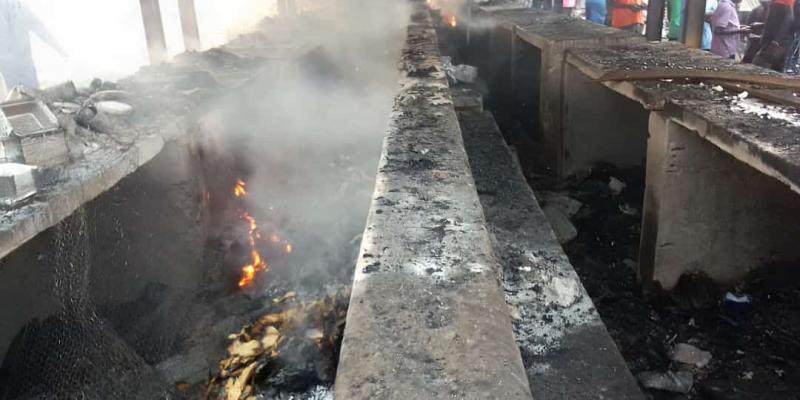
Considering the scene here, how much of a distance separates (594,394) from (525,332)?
516 mm

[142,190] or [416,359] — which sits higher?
[416,359]

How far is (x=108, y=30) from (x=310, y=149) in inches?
453

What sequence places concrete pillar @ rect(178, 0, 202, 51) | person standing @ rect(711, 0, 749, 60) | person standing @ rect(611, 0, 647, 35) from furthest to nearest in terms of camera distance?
person standing @ rect(611, 0, 647, 35), concrete pillar @ rect(178, 0, 202, 51), person standing @ rect(711, 0, 749, 60)

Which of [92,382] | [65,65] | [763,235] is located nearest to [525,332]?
[763,235]

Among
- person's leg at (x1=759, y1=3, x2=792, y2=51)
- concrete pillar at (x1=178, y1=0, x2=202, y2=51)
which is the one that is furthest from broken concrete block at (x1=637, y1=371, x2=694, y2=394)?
concrete pillar at (x1=178, y1=0, x2=202, y2=51)

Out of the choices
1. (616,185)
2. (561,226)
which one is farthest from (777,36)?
(561,226)

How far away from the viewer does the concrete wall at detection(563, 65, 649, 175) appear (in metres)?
6.63

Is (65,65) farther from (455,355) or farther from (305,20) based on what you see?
(455,355)

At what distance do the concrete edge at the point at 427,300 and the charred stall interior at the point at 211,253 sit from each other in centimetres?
108

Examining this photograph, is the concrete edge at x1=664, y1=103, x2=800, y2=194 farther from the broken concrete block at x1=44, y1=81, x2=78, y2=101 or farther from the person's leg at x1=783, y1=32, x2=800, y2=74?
the person's leg at x1=783, y1=32, x2=800, y2=74

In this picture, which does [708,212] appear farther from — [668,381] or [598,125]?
[598,125]

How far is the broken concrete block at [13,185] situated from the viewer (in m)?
3.51

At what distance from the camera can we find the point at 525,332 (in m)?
3.21

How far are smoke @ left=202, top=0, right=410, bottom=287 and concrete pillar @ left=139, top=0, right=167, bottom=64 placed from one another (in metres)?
1.55
